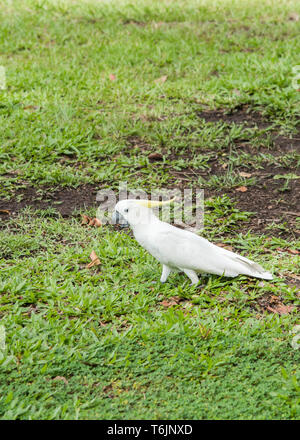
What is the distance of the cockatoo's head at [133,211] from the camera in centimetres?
366

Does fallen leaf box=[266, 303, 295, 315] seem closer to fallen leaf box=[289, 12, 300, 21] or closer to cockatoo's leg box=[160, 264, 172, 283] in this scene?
cockatoo's leg box=[160, 264, 172, 283]

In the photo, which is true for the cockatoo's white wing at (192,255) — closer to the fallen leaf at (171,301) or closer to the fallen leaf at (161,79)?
the fallen leaf at (171,301)

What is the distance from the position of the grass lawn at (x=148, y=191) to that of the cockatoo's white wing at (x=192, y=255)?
15 cm

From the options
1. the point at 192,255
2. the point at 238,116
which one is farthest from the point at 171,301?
the point at 238,116

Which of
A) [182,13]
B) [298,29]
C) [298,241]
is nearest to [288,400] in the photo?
[298,241]

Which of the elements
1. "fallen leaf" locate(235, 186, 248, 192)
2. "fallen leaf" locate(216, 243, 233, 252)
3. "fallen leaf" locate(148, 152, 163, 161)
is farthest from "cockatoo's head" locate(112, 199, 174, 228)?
"fallen leaf" locate(148, 152, 163, 161)

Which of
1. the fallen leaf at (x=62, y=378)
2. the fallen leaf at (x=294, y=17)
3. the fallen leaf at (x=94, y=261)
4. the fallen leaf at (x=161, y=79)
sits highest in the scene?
the fallen leaf at (x=294, y=17)

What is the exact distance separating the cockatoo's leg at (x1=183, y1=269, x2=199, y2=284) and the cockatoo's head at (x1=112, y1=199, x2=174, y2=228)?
0.42 metres

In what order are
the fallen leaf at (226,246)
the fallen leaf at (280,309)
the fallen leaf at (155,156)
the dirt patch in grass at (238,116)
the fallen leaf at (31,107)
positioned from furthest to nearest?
the fallen leaf at (31,107) → the dirt patch in grass at (238,116) → the fallen leaf at (155,156) → the fallen leaf at (226,246) → the fallen leaf at (280,309)

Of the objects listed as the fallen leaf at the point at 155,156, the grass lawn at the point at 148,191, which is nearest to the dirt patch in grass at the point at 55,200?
the grass lawn at the point at 148,191

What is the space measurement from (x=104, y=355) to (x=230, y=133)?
3.37 metres

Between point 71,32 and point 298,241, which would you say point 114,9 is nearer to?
point 71,32

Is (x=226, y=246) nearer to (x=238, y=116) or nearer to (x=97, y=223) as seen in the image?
(x=97, y=223)
